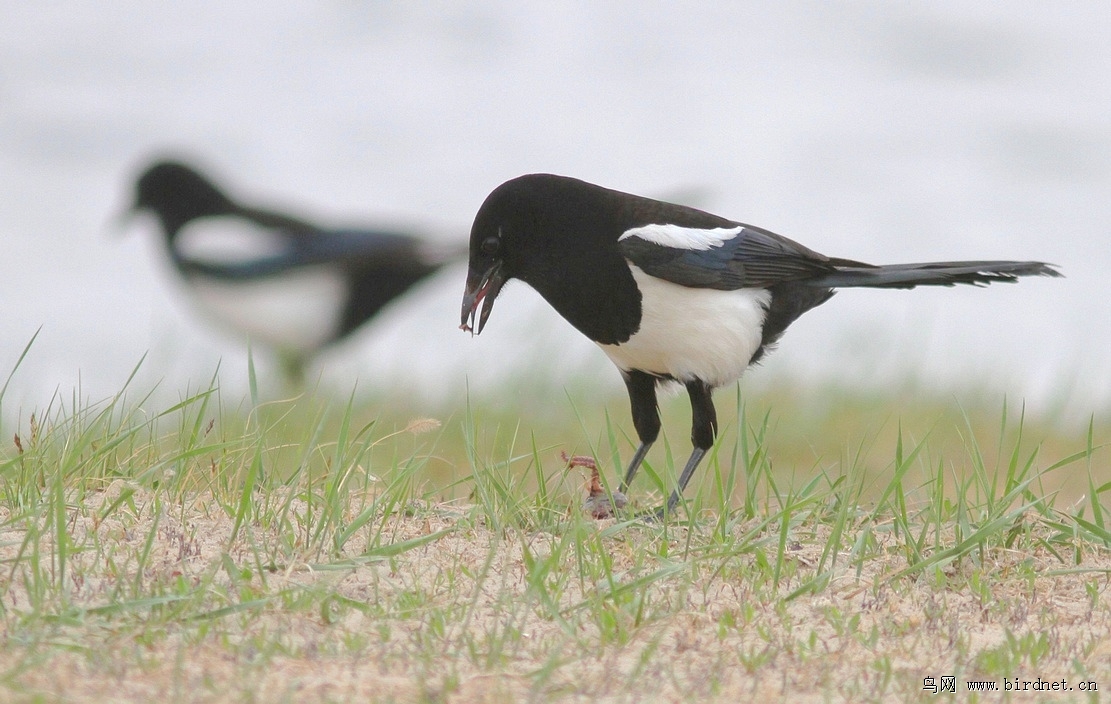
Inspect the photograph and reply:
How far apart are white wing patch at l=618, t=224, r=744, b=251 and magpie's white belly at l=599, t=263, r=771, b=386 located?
4.8 inches

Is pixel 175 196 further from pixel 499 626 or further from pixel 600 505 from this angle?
pixel 499 626

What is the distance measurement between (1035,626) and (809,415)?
15.4 feet

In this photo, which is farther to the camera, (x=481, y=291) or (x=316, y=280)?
(x=316, y=280)

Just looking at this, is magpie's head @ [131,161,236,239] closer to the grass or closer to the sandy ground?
the grass

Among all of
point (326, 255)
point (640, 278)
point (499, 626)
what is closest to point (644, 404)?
point (640, 278)

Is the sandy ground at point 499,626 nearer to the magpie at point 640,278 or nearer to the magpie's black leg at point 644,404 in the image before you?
the magpie at point 640,278

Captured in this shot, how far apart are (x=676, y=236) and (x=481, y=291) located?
713 millimetres

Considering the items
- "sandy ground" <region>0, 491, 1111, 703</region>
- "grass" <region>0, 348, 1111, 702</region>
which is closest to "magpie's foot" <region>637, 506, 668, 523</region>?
"grass" <region>0, 348, 1111, 702</region>

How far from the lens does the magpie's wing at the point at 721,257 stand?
4.42 metres

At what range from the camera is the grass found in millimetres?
2529

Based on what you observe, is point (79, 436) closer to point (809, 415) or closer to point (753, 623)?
point (753, 623)

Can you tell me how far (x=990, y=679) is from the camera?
267 centimetres

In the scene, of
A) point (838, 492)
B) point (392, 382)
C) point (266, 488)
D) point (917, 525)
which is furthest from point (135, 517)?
point (392, 382)

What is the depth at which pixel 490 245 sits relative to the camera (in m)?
4.51
